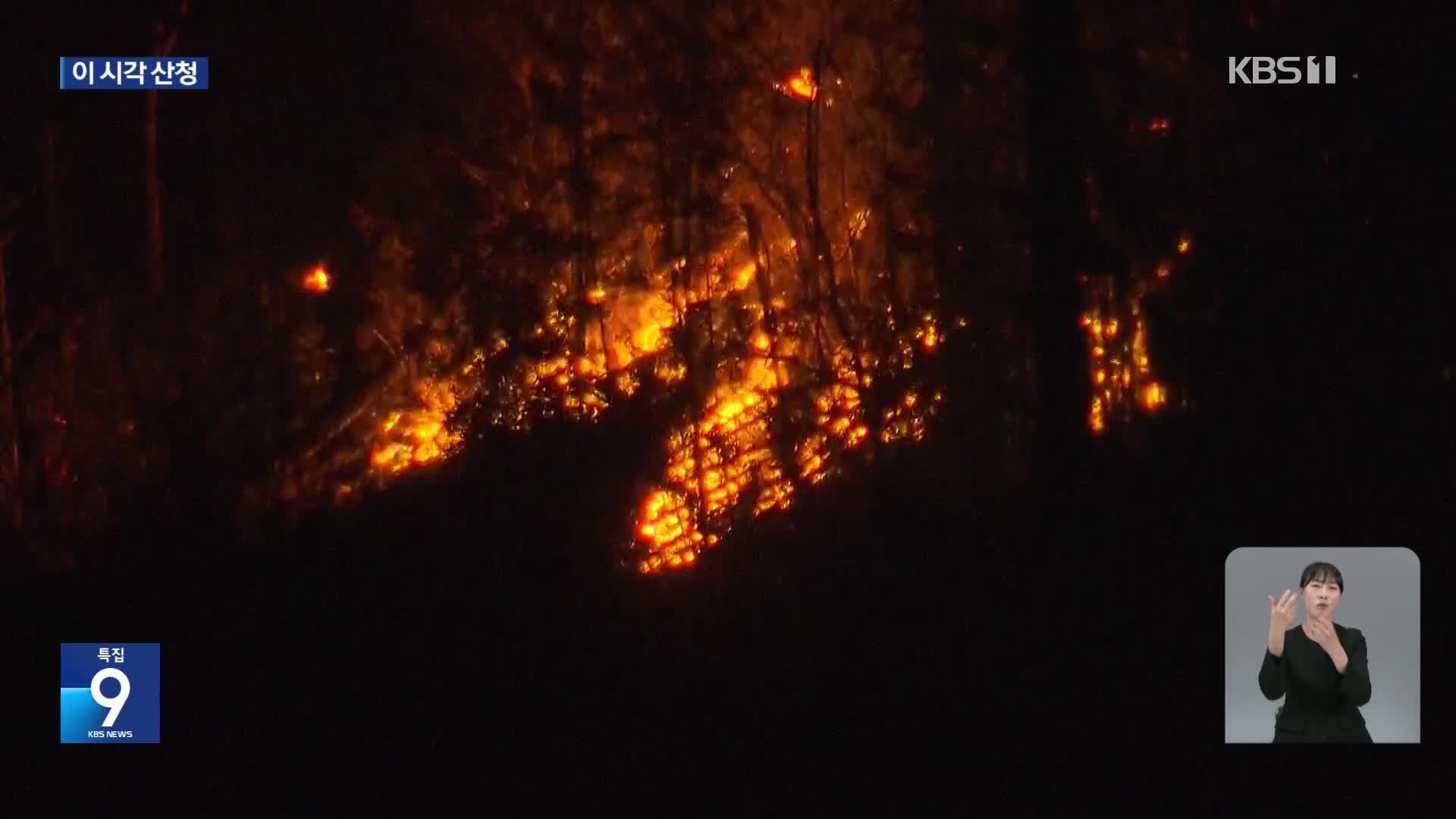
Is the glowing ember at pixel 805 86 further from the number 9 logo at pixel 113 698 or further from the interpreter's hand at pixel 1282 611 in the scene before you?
the number 9 logo at pixel 113 698

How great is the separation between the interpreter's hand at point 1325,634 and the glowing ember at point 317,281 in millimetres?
2969

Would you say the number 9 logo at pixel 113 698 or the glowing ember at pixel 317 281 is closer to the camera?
the number 9 logo at pixel 113 698

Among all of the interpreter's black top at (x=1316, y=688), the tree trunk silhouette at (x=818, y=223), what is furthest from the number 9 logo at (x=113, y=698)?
the interpreter's black top at (x=1316, y=688)

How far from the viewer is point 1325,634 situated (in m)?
3.13

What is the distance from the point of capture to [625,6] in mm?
3641

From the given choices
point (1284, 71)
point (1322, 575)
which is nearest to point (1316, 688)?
point (1322, 575)

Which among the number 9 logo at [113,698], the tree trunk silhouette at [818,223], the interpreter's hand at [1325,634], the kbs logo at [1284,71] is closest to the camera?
the interpreter's hand at [1325,634]

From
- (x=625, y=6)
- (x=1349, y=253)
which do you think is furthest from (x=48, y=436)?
(x=1349, y=253)

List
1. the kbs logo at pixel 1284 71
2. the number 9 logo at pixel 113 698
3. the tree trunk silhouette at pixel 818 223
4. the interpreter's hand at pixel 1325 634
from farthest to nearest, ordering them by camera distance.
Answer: the tree trunk silhouette at pixel 818 223 → the kbs logo at pixel 1284 71 → the number 9 logo at pixel 113 698 → the interpreter's hand at pixel 1325 634

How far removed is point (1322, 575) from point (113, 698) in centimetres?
343

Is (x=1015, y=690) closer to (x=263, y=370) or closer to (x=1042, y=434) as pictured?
(x=1042, y=434)

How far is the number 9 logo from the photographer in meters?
3.38

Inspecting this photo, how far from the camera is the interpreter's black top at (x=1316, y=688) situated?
3.15 metres

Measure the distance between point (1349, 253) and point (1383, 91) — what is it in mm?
484
